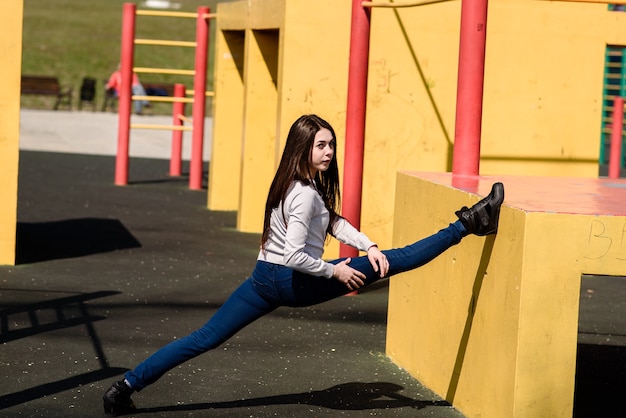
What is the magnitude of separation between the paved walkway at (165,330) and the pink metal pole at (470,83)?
1.27 m

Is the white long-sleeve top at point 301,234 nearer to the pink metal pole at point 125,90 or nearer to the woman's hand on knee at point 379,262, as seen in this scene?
the woman's hand on knee at point 379,262

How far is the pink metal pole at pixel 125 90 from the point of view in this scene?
17.2 meters

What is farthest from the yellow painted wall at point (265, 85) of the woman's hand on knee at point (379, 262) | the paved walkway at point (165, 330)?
the woman's hand on knee at point (379, 262)

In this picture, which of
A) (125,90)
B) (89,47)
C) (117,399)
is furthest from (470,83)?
(89,47)

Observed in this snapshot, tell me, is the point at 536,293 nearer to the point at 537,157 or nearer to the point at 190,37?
the point at 537,157

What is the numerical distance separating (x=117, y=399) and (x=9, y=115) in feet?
15.2

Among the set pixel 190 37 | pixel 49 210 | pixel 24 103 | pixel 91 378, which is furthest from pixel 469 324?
pixel 190 37

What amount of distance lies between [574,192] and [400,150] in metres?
4.80

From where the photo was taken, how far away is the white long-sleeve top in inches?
213

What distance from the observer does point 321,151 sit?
5613 millimetres

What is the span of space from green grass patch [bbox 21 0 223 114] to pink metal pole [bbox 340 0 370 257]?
2449cm

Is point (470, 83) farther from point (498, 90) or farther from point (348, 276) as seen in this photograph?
point (498, 90)

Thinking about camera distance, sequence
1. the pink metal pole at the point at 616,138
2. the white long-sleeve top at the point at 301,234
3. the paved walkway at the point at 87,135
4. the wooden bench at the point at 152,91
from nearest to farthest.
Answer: the white long-sleeve top at the point at 301,234, the pink metal pole at the point at 616,138, the paved walkway at the point at 87,135, the wooden bench at the point at 152,91

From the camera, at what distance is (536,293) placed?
5.21m
